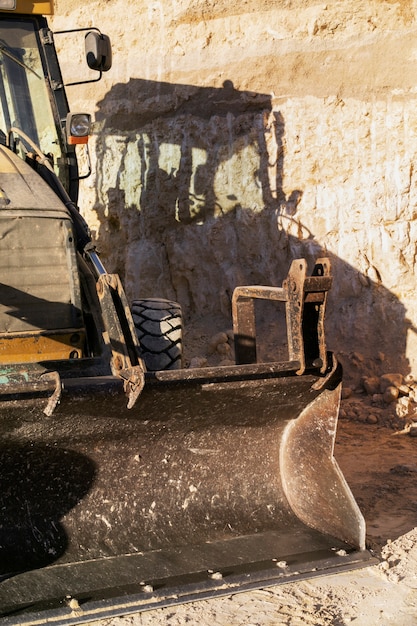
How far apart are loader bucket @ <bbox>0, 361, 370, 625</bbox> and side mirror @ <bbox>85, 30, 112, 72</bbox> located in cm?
307

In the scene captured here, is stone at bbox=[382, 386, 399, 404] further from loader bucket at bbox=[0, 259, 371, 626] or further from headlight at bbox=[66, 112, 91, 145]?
headlight at bbox=[66, 112, 91, 145]

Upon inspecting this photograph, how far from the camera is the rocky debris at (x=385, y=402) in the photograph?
661 cm

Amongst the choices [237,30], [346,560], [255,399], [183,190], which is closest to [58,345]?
[255,399]

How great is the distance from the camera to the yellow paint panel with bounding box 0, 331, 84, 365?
4.56m

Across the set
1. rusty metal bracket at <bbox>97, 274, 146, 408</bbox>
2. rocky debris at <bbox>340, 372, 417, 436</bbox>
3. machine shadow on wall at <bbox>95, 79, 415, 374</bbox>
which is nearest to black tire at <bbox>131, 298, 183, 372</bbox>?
rusty metal bracket at <bbox>97, 274, 146, 408</bbox>

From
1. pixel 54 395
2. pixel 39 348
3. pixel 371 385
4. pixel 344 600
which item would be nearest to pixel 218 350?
pixel 371 385

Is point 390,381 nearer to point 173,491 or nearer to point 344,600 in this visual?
point 173,491

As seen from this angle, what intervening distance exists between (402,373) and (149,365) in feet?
9.16

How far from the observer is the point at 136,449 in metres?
4.41

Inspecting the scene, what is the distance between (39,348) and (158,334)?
856 millimetres

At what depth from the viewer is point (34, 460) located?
417 cm

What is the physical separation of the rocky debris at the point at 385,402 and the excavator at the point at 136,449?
221cm

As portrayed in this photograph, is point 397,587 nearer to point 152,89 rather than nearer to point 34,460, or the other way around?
point 34,460

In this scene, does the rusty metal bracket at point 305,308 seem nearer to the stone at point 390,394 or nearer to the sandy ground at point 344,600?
the sandy ground at point 344,600
